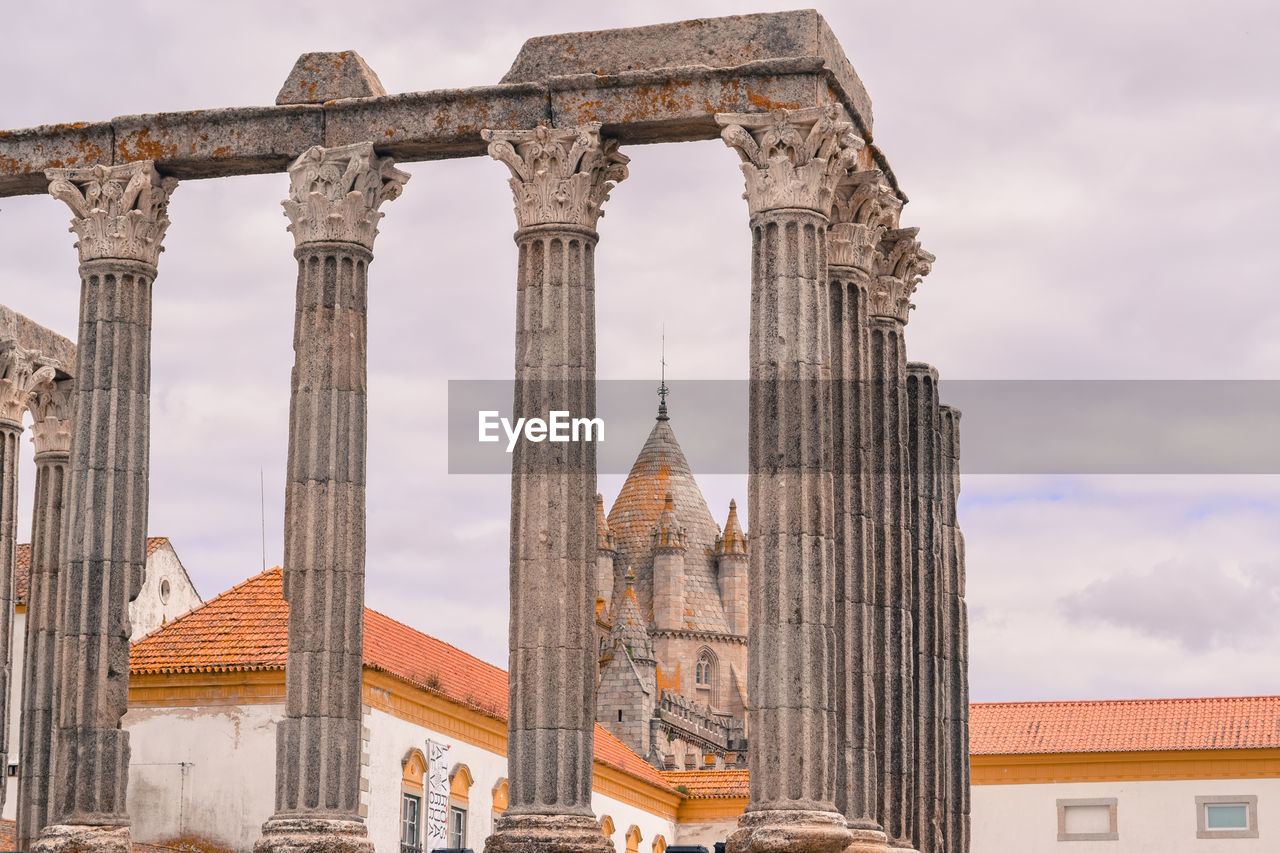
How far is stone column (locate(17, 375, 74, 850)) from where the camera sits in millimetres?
34406

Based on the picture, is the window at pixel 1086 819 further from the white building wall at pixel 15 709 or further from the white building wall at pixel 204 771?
the white building wall at pixel 204 771

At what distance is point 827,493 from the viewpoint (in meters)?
27.2

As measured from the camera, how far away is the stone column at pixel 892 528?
3064 centimetres

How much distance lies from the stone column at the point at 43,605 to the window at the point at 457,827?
1199 centimetres

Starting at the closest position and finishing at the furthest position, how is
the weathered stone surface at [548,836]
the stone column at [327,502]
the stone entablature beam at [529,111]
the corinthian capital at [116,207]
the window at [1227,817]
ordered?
the weathered stone surface at [548,836] → the stone column at [327,502] → the stone entablature beam at [529,111] → the corinthian capital at [116,207] → the window at [1227,817]

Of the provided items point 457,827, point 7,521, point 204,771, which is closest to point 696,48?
point 7,521

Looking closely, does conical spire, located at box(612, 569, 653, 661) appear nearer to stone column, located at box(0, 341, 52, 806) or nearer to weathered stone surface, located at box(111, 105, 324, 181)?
stone column, located at box(0, 341, 52, 806)

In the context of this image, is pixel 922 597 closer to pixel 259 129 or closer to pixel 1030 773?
pixel 259 129

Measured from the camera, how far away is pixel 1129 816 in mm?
62219

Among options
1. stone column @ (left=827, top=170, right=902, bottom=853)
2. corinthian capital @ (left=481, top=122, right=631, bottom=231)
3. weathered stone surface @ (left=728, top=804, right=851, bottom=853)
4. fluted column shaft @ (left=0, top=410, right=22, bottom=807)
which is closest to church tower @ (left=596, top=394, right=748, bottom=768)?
fluted column shaft @ (left=0, top=410, right=22, bottom=807)

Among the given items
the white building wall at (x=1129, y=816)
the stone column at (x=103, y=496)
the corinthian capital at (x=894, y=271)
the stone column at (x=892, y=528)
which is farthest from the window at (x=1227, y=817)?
the stone column at (x=103, y=496)

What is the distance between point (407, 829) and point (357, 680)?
692 inches

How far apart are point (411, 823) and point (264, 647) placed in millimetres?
5069

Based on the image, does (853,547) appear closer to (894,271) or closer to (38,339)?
(894,271)
